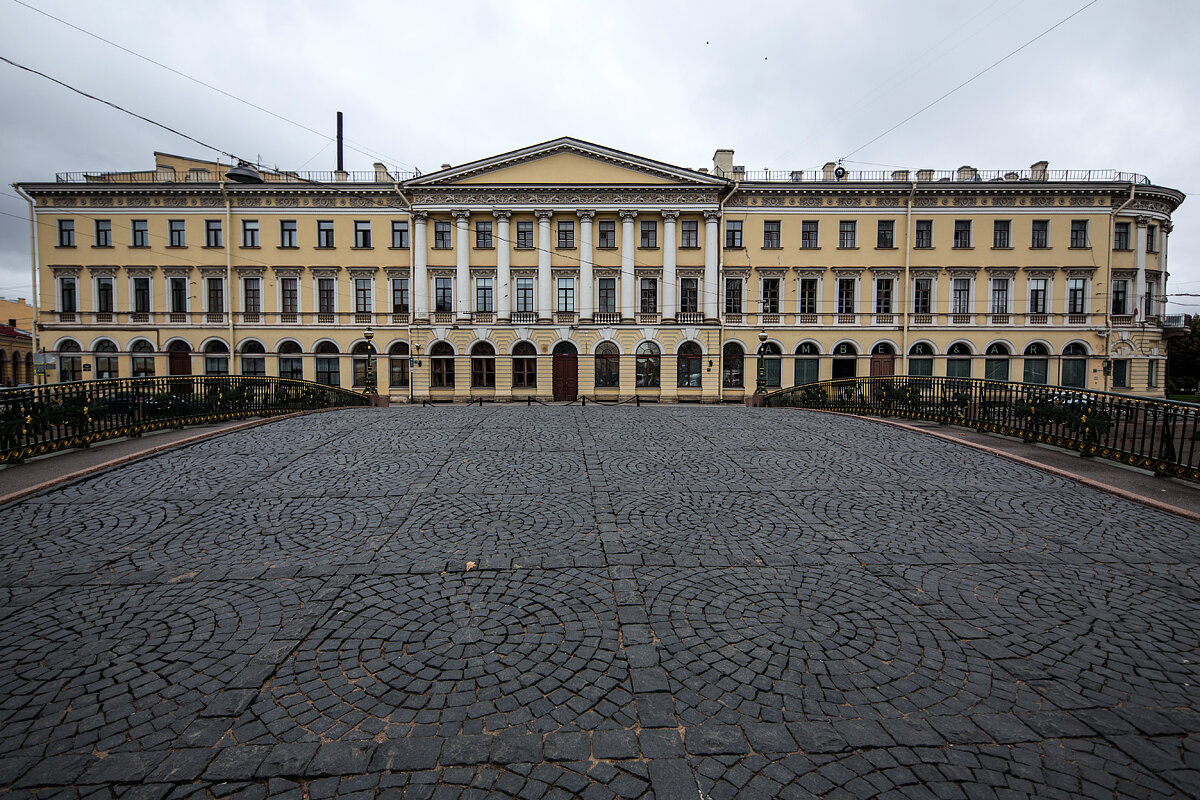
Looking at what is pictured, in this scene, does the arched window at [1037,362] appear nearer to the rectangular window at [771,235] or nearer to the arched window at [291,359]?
the rectangular window at [771,235]

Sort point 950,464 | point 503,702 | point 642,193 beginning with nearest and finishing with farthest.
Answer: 1. point 503,702
2. point 950,464
3. point 642,193

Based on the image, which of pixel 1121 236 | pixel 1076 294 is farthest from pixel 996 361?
pixel 1121 236

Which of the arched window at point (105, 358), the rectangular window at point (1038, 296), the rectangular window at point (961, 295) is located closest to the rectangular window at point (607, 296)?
the rectangular window at point (961, 295)

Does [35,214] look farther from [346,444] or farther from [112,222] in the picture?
[346,444]

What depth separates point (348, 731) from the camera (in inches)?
108

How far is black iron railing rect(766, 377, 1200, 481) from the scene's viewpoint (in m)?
8.01

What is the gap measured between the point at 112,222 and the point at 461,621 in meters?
43.6

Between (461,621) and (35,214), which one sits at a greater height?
(35,214)

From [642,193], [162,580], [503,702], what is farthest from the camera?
[642,193]

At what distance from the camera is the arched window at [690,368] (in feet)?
109

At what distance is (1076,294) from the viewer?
33719 mm

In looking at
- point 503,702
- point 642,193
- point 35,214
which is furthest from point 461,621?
point 35,214

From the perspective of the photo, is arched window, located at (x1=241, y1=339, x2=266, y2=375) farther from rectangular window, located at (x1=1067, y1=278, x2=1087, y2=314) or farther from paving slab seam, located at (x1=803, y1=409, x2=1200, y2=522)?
rectangular window, located at (x1=1067, y1=278, x2=1087, y2=314)

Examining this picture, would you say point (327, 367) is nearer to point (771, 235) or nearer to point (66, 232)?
point (66, 232)
